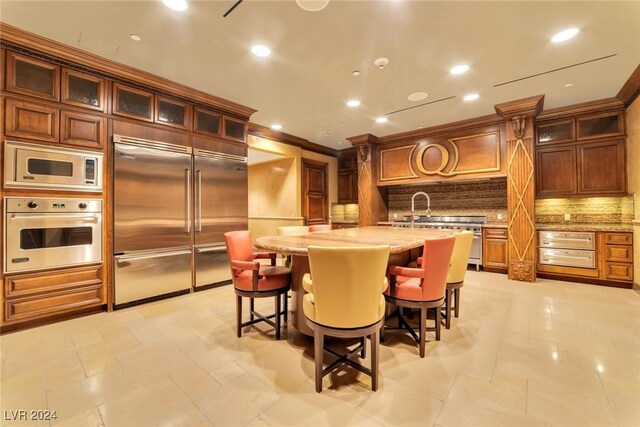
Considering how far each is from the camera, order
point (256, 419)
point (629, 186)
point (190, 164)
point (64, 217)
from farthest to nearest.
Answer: point (629, 186), point (190, 164), point (64, 217), point (256, 419)

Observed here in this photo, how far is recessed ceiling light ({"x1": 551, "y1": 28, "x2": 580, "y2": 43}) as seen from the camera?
8.17 ft

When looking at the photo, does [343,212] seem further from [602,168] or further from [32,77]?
[32,77]

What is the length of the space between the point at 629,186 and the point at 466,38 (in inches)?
144

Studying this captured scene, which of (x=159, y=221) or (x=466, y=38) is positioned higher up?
(x=466, y=38)

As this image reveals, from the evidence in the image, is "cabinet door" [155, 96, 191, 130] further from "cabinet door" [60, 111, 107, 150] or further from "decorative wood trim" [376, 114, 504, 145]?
"decorative wood trim" [376, 114, 504, 145]

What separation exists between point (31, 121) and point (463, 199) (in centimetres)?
653

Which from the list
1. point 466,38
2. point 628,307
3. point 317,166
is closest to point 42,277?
point 466,38

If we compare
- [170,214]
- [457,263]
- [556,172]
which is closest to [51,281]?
[170,214]

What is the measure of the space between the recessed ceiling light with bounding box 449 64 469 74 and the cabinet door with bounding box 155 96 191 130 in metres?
3.38

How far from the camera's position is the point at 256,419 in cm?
152

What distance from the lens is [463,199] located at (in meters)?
5.71

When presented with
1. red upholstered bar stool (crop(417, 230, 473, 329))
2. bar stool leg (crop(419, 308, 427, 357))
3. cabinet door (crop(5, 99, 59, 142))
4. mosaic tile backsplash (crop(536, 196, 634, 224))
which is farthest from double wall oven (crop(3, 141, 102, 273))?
mosaic tile backsplash (crop(536, 196, 634, 224))

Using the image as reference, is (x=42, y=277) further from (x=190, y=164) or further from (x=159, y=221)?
(x=190, y=164)

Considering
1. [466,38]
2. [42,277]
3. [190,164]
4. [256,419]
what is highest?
[466,38]
